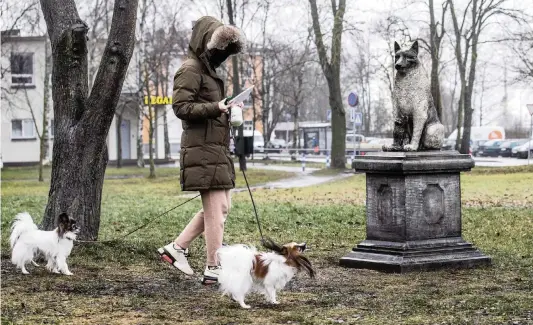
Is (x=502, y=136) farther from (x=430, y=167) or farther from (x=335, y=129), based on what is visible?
(x=430, y=167)

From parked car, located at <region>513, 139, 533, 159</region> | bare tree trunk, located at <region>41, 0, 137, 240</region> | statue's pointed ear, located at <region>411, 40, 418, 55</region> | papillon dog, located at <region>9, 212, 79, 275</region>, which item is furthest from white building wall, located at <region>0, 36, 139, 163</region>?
papillon dog, located at <region>9, 212, 79, 275</region>

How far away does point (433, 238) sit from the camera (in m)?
9.49

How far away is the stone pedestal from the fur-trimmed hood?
2.40 metres

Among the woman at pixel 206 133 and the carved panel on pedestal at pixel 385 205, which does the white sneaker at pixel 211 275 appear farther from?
the carved panel on pedestal at pixel 385 205

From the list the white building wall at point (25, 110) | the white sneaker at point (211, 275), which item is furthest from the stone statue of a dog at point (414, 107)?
the white building wall at point (25, 110)

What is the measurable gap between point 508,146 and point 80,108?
2447 inches

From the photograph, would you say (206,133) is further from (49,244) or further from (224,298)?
(49,244)

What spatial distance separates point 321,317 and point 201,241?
233 inches

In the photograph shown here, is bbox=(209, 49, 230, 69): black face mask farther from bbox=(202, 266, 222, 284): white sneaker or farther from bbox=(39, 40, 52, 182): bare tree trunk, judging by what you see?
bbox=(39, 40, 52, 182): bare tree trunk

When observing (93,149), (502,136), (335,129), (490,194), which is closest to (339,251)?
(93,149)

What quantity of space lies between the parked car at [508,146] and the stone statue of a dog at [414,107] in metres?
59.7

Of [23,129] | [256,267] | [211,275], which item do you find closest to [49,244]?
[211,275]

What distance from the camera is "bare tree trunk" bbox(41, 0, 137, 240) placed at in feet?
32.9

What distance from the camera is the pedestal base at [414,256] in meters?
9.18
